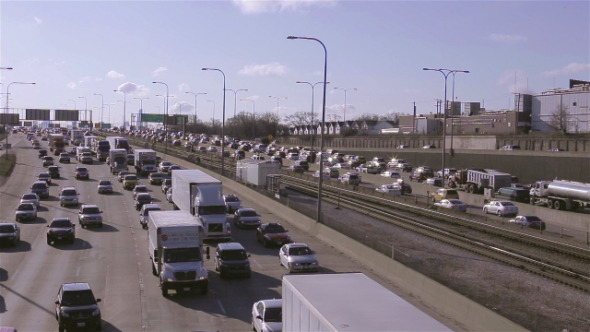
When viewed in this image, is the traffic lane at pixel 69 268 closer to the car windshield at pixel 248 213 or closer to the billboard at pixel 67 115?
the car windshield at pixel 248 213

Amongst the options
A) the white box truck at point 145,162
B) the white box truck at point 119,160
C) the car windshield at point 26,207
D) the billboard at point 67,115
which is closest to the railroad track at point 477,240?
the white box truck at point 145,162

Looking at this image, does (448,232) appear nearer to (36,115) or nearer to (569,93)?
(569,93)

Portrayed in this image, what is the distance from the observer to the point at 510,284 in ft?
88.4

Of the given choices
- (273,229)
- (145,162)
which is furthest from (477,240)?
(145,162)

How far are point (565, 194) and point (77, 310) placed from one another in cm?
3939

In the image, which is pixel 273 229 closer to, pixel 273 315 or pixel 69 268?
pixel 69 268

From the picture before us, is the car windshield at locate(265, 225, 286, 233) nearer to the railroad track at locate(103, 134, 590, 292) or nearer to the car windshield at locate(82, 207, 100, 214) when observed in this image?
the railroad track at locate(103, 134, 590, 292)

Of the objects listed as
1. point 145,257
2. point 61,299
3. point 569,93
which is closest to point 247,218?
point 145,257

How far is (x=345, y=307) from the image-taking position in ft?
41.3

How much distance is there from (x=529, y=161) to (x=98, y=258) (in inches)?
2093

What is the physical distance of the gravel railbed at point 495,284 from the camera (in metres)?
20.5

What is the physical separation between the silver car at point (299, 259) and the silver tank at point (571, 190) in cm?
2671

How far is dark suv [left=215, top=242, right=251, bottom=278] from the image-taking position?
89.8 feet

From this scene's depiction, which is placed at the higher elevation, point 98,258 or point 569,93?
point 569,93
